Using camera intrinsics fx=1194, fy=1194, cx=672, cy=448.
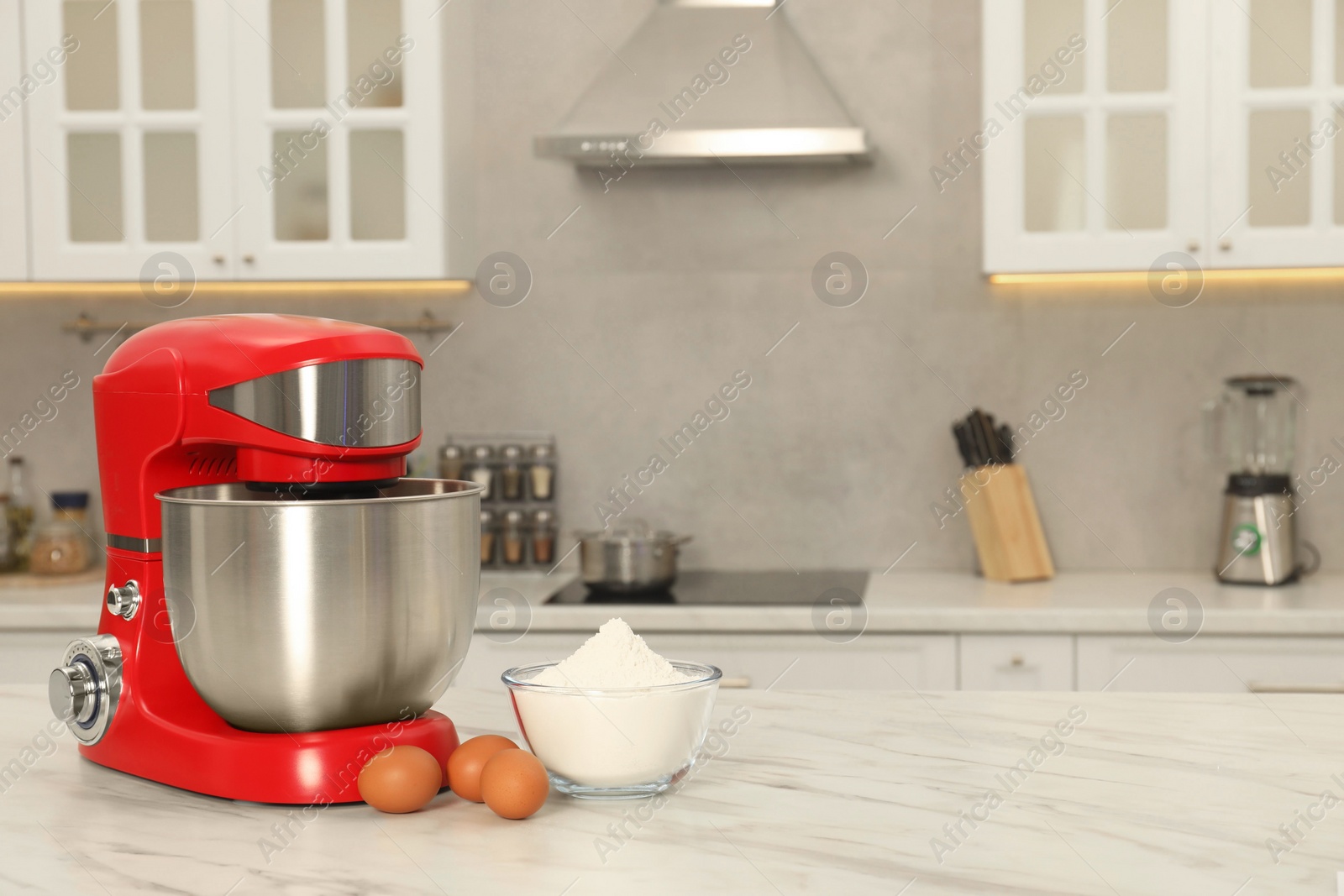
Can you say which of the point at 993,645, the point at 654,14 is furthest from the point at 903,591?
the point at 654,14

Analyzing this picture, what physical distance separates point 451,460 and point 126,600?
178 cm

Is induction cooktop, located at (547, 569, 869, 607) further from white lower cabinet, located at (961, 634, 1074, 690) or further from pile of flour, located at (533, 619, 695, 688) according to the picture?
pile of flour, located at (533, 619, 695, 688)

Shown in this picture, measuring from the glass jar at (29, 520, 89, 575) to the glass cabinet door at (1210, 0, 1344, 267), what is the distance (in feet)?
8.37

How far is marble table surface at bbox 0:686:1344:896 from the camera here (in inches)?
30.4

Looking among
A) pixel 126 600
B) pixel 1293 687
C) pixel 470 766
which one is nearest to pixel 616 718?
pixel 470 766

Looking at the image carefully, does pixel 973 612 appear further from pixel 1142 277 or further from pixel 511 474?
pixel 511 474

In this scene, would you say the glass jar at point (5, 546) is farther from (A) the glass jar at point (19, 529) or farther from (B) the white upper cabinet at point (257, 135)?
(B) the white upper cabinet at point (257, 135)

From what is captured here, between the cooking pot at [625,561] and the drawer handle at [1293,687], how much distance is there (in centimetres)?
116

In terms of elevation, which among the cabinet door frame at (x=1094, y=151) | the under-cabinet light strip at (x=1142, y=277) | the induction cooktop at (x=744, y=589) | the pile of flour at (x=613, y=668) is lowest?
the induction cooktop at (x=744, y=589)

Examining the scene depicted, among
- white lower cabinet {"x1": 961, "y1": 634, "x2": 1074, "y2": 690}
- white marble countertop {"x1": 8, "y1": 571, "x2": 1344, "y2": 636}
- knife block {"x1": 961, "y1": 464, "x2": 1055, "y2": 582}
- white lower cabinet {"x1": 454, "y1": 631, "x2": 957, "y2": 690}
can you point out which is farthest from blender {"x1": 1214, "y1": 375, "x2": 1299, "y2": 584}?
white lower cabinet {"x1": 454, "y1": 631, "x2": 957, "y2": 690}

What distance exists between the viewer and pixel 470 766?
3.01ft

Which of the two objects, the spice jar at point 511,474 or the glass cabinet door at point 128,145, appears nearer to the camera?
the glass cabinet door at point 128,145

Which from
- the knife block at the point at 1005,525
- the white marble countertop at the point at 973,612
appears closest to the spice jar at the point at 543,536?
the white marble countertop at the point at 973,612

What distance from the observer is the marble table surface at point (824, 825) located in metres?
0.77
